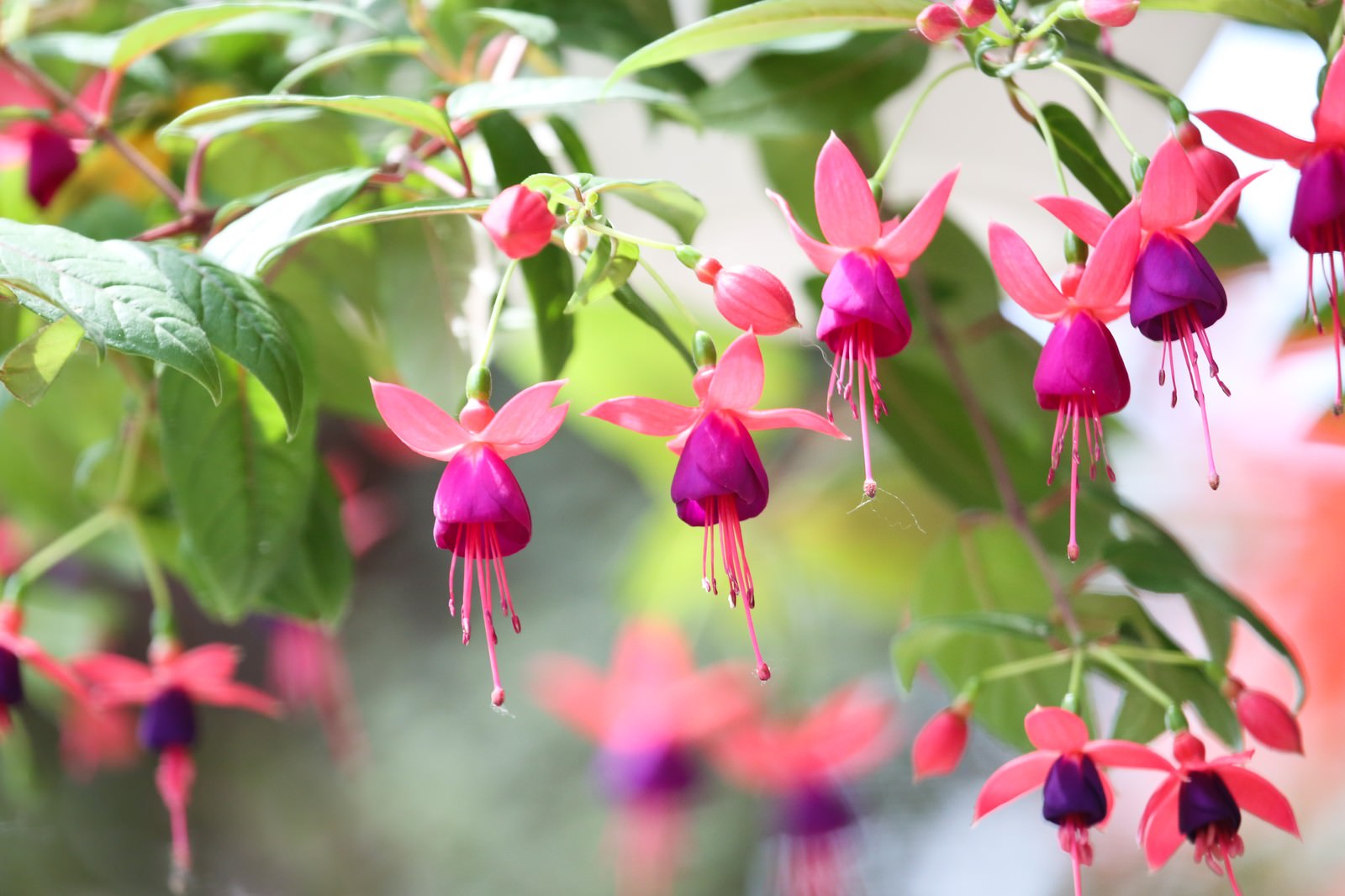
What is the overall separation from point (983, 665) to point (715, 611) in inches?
22.5

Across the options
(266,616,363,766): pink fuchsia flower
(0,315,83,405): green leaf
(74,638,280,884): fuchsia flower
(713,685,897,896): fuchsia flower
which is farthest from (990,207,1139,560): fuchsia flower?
(266,616,363,766): pink fuchsia flower

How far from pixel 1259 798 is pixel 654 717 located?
68 cm

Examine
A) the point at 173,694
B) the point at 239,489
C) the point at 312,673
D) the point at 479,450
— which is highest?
the point at 479,450

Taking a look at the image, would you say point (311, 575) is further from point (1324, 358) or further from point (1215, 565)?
point (1215, 565)

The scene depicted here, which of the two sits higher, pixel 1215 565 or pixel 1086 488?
pixel 1086 488

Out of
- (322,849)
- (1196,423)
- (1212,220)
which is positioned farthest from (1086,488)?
(322,849)

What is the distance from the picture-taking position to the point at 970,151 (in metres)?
0.71

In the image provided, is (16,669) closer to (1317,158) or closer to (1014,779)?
(1014,779)

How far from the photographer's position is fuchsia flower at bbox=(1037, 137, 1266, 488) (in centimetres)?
27

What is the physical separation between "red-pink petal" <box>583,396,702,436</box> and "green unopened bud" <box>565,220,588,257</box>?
0.04 metres

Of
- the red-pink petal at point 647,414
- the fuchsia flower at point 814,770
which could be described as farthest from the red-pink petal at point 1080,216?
the fuchsia flower at point 814,770

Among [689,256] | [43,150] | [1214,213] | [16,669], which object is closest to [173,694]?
[16,669]

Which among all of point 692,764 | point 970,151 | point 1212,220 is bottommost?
point 692,764

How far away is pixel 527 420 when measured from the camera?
0.28 meters
